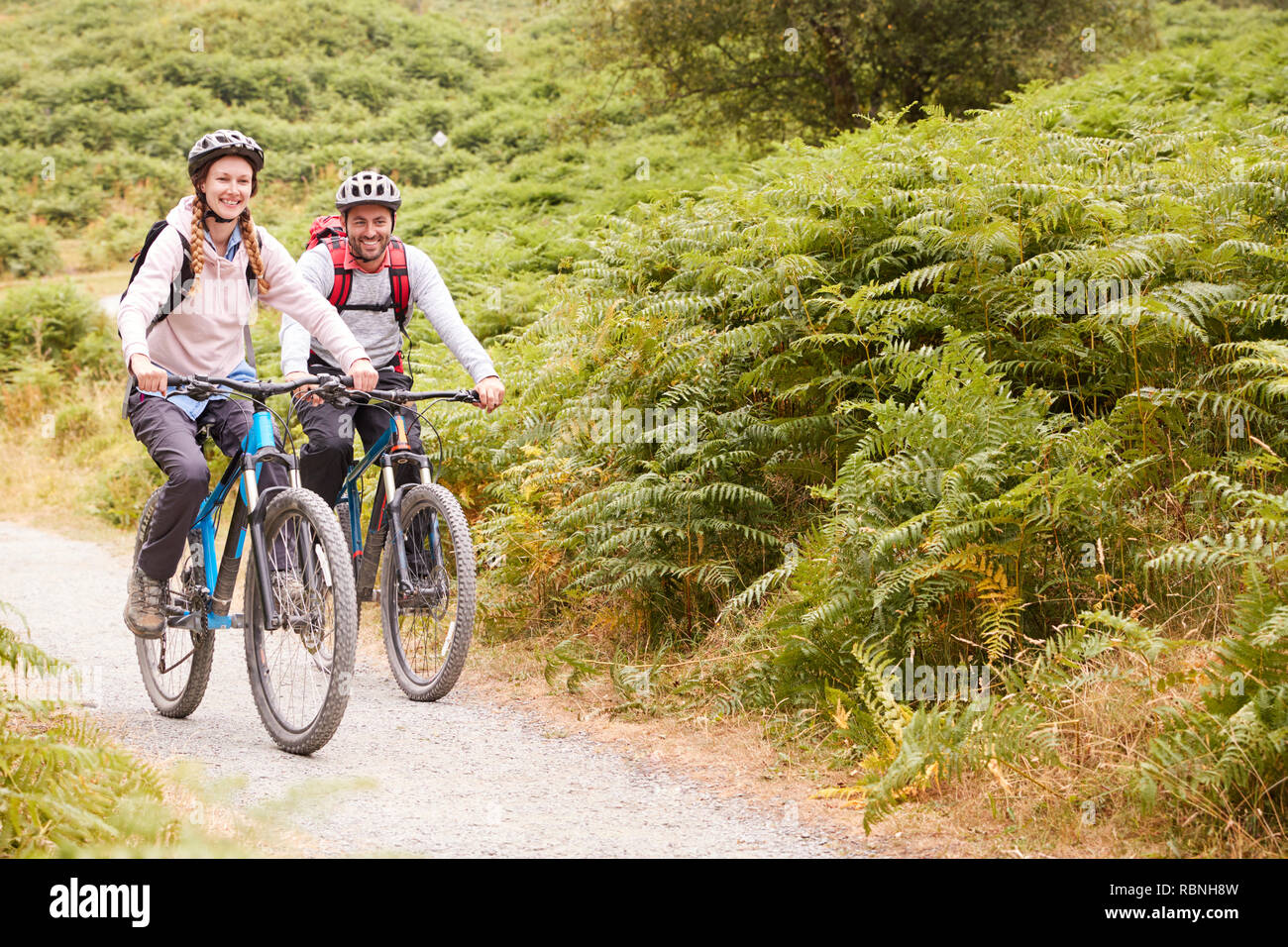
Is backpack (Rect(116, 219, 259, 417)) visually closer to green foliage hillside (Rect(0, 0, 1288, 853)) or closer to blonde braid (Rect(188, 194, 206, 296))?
blonde braid (Rect(188, 194, 206, 296))

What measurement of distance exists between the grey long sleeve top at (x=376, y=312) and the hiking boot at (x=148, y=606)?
134 centimetres

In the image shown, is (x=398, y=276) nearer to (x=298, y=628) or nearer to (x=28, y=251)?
(x=298, y=628)

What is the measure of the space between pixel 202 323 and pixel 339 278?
1.07 m

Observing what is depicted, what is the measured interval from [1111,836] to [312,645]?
3.30 m

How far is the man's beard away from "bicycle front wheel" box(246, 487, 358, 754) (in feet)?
5.47

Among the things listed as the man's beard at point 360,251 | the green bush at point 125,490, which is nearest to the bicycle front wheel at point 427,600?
the man's beard at point 360,251

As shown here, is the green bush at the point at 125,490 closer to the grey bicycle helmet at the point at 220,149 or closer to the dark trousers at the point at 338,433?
the dark trousers at the point at 338,433

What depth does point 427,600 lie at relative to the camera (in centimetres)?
604

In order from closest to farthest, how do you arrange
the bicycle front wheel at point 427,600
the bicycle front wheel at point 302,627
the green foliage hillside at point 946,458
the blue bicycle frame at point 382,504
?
1. the green foliage hillside at point 946,458
2. the bicycle front wheel at point 302,627
3. the bicycle front wheel at point 427,600
4. the blue bicycle frame at point 382,504

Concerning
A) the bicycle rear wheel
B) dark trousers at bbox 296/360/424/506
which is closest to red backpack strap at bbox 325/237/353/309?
dark trousers at bbox 296/360/424/506

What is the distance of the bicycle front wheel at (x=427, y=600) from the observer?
581cm

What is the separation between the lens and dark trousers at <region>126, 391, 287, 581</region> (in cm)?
526

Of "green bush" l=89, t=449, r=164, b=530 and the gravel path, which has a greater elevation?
"green bush" l=89, t=449, r=164, b=530

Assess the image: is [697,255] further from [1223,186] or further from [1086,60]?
[1086,60]
